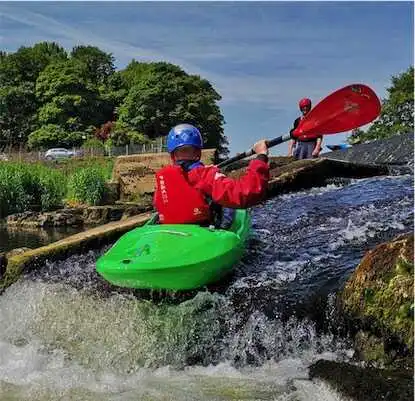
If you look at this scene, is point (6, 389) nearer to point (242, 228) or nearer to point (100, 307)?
point (100, 307)

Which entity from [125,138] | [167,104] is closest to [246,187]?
[125,138]

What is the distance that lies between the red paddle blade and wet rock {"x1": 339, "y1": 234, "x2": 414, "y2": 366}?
185cm

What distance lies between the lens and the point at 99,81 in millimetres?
58125

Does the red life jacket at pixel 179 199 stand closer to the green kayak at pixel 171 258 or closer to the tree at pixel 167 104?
the green kayak at pixel 171 258

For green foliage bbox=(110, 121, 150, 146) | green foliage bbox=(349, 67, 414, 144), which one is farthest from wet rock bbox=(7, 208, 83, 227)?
green foliage bbox=(110, 121, 150, 146)

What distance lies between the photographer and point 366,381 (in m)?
3.10

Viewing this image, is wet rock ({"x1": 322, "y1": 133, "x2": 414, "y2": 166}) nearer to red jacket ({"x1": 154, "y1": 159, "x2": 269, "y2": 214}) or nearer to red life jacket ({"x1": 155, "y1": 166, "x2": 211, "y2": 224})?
red life jacket ({"x1": 155, "y1": 166, "x2": 211, "y2": 224})

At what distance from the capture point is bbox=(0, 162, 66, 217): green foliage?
554 inches

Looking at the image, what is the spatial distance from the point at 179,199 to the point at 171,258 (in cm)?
75

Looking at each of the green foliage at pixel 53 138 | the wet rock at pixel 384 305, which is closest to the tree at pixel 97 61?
the green foliage at pixel 53 138

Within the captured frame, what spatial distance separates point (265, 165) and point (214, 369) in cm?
139

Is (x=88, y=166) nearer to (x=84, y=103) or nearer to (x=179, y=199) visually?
(x=179, y=199)

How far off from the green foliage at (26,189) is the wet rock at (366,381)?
11.8 m

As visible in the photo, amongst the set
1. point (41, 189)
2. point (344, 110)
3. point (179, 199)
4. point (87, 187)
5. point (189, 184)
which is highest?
point (344, 110)
